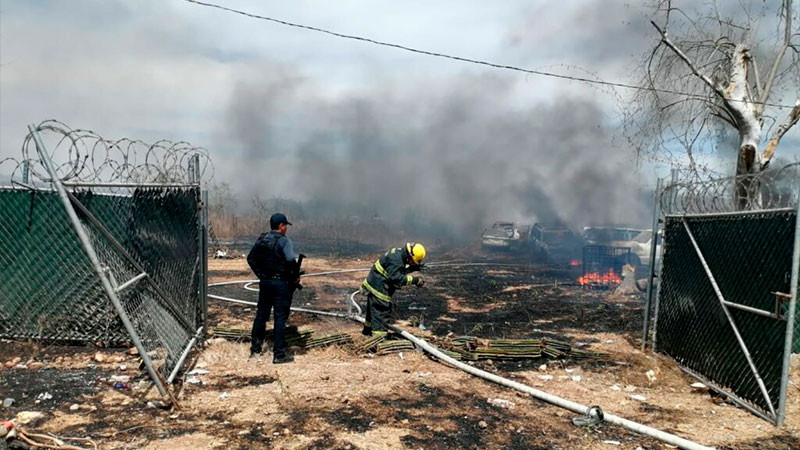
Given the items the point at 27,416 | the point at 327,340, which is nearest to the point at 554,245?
the point at 327,340

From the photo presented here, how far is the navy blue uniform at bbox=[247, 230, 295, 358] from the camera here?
595cm

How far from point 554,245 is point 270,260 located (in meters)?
16.5

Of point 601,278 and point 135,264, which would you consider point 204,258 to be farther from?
point 601,278

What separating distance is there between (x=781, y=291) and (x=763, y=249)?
510 mm

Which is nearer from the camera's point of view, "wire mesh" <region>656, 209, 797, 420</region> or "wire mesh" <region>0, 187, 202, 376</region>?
"wire mesh" <region>656, 209, 797, 420</region>

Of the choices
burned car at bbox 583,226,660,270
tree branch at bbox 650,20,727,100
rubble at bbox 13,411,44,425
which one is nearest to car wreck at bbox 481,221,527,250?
burned car at bbox 583,226,660,270

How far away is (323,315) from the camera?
8.63 meters

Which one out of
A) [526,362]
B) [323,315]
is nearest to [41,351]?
[323,315]

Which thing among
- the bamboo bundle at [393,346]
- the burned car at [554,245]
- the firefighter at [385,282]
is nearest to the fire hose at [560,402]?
the bamboo bundle at [393,346]

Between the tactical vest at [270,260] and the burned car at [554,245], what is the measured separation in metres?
15.3

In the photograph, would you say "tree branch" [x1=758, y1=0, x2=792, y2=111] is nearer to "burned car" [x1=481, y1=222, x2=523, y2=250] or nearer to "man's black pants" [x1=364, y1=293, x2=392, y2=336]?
"man's black pants" [x1=364, y1=293, x2=392, y2=336]

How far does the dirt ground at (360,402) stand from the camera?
4.03 meters

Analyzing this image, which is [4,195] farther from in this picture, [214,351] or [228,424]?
[228,424]

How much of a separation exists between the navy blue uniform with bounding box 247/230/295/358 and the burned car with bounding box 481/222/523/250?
17318 mm
